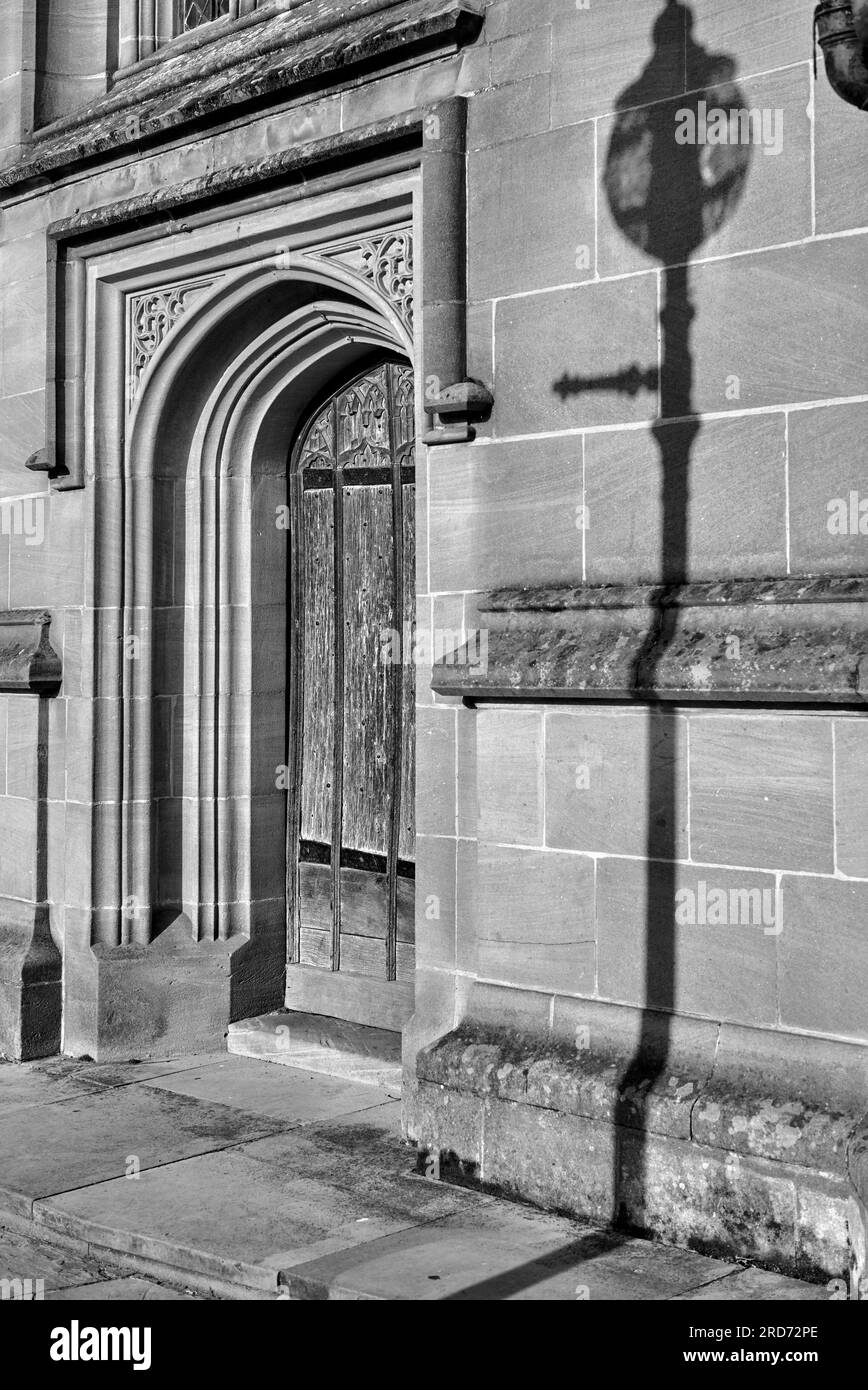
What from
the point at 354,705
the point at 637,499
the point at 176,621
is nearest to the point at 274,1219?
the point at 637,499

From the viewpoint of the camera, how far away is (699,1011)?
4.89 m

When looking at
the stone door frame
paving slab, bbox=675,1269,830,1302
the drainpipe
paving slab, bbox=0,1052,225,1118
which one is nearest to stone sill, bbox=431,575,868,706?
the drainpipe

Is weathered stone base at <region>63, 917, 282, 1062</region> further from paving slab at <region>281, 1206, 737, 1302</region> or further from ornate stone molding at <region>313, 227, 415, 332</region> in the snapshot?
ornate stone molding at <region>313, 227, 415, 332</region>

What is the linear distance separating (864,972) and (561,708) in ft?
4.45

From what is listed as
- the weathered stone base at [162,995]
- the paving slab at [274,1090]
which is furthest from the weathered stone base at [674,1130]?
the weathered stone base at [162,995]

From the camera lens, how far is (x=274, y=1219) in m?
4.92

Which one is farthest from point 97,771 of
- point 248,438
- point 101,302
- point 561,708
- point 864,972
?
point 864,972

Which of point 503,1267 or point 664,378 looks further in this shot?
point 664,378

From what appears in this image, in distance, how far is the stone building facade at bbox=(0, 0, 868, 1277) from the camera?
469 cm

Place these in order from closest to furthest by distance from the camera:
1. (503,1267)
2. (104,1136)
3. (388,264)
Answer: (503,1267), (104,1136), (388,264)

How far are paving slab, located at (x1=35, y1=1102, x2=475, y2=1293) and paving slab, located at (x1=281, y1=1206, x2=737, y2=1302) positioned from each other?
0.12m

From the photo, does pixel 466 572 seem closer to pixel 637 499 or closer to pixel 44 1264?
pixel 637 499

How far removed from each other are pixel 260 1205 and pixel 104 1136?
116 cm

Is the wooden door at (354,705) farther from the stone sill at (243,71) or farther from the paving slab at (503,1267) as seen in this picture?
the paving slab at (503,1267)
